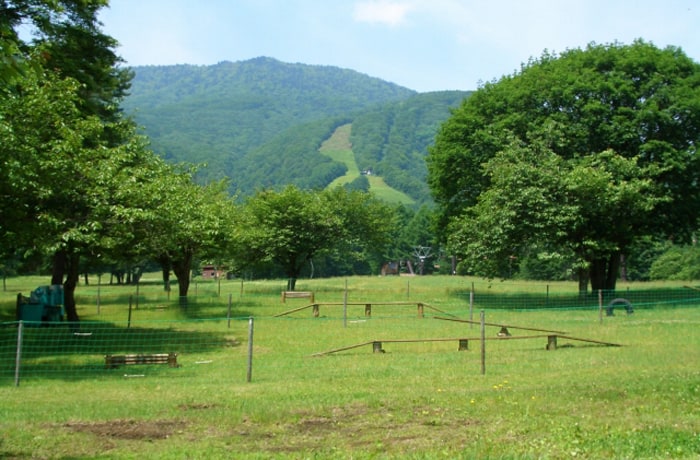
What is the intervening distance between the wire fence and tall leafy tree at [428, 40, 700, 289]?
11.5 ft

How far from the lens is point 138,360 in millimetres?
15188

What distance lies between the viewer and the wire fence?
15.0 metres

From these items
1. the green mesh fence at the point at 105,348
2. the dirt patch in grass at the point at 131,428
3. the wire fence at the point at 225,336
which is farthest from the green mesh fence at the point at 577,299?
the dirt patch in grass at the point at 131,428

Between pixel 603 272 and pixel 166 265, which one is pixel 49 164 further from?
pixel 603 272

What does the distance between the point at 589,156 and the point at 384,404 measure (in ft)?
86.1

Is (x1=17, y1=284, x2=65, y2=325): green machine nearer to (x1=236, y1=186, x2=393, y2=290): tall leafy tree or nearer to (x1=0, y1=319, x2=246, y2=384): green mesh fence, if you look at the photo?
(x1=0, y1=319, x2=246, y2=384): green mesh fence

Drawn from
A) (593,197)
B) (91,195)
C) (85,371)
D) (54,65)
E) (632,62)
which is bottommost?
(85,371)

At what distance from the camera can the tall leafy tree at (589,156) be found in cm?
3130

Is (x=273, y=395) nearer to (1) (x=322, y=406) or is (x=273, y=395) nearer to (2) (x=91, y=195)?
(1) (x=322, y=406)

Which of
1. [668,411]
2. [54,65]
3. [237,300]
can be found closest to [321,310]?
[237,300]

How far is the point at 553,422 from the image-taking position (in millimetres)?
8727

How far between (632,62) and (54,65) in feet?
92.3

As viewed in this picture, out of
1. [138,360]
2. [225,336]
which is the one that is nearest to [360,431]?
[138,360]

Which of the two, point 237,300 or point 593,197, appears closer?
point 593,197
